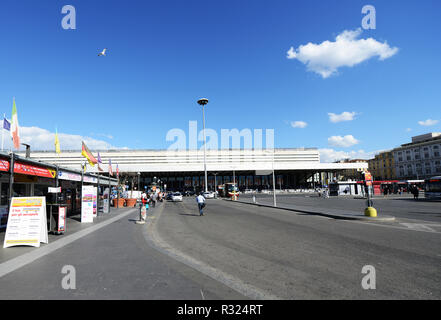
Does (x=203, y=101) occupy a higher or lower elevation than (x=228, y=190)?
higher

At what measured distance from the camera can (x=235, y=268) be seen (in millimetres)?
5746

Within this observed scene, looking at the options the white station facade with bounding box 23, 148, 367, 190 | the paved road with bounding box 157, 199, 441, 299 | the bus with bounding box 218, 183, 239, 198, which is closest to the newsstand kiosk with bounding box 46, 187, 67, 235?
the paved road with bounding box 157, 199, 441, 299

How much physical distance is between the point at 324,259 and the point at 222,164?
4117 inches

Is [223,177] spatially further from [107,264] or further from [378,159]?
[107,264]

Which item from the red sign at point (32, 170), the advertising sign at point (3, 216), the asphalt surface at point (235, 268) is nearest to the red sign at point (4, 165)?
the red sign at point (32, 170)

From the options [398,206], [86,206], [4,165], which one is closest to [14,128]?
[4,165]

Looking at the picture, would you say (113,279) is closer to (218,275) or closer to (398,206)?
(218,275)

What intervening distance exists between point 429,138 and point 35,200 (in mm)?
133335

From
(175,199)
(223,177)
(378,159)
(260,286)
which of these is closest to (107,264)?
(260,286)

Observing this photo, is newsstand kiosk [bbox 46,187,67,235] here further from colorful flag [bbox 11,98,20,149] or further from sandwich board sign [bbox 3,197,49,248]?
colorful flag [bbox 11,98,20,149]

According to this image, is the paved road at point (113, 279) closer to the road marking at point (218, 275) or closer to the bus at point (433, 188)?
the road marking at point (218, 275)

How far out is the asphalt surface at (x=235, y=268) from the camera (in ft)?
14.2

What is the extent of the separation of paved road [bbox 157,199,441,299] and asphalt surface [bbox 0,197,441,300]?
0.02 m

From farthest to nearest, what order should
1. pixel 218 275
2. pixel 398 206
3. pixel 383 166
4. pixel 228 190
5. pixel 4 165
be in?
pixel 383 166 → pixel 228 190 → pixel 398 206 → pixel 4 165 → pixel 218 275
